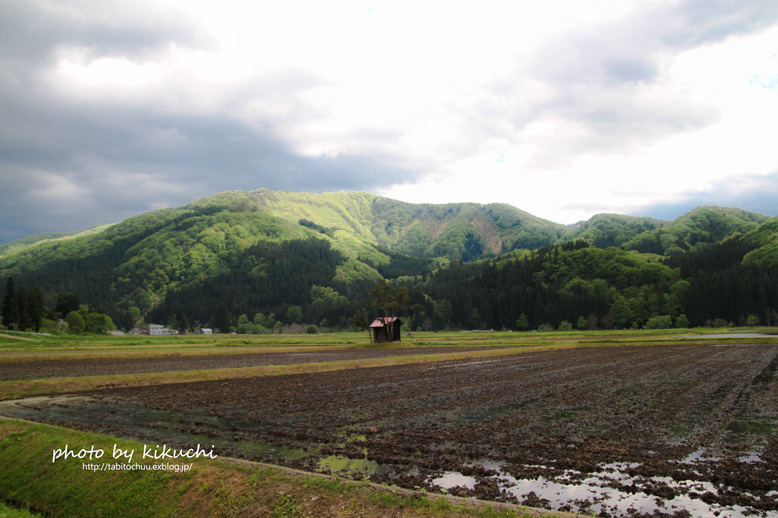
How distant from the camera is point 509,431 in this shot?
682 inches

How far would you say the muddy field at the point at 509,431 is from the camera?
11195 mm

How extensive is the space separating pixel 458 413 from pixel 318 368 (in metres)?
26.5

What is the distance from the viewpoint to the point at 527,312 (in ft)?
593

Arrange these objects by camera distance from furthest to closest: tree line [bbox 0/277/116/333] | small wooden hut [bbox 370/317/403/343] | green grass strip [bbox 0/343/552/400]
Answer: tree line [bbox 0/277/116/333] → small wooden hut [bbox 370/317/403/343] → green grass strip [bbox 0/343/552/400]

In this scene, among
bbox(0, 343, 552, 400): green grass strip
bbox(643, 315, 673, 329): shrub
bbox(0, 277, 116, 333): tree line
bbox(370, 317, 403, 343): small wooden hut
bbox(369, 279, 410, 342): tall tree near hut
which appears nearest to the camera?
bbox(0, 343, 552, 400): green grass strip

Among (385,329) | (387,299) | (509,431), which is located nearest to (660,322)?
(385,329)

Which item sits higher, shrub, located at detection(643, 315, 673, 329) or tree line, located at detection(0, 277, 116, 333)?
tree line, located at detection(0, 277, 116, 333)

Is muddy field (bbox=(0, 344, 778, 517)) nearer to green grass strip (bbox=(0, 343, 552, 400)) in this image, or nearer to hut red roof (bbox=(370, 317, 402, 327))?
green grass strip (bbox=(0, 343, 552, 400))

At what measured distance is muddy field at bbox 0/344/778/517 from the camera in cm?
1120

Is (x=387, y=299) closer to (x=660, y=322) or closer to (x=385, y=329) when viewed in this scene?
(x=385, y=329)

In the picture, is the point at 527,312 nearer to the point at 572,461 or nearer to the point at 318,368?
the point at 318,368

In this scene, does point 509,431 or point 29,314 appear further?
point 29,314

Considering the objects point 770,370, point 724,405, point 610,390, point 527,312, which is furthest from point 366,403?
→ point 527,312

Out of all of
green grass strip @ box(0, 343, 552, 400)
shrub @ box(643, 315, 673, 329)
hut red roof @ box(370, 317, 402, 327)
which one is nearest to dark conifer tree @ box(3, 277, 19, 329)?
hut red roof @ box(370, 317, 402, 327)
